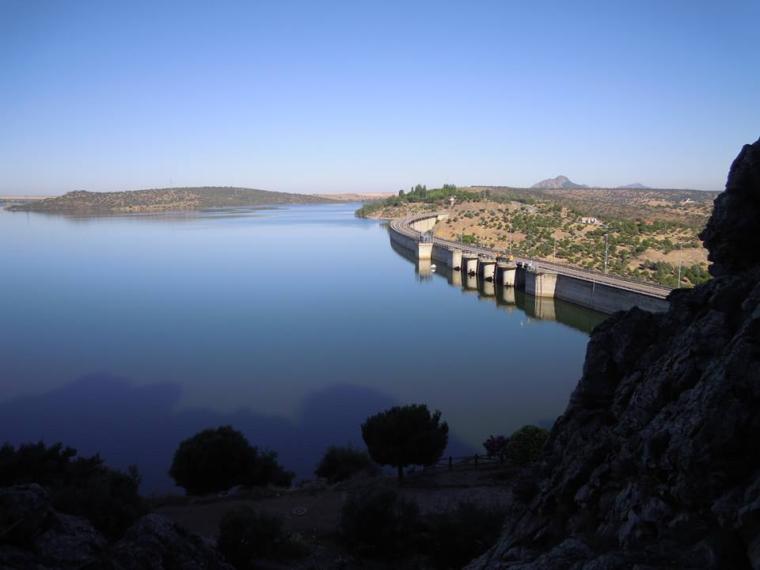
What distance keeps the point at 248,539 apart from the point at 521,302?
1500 inches

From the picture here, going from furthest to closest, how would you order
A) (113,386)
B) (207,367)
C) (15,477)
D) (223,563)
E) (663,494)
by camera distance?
(207,367)
(113,386)
(15,477)
(223,563)
(663,494)

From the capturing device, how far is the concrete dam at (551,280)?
1403 inches

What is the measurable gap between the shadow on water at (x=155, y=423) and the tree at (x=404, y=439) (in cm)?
319

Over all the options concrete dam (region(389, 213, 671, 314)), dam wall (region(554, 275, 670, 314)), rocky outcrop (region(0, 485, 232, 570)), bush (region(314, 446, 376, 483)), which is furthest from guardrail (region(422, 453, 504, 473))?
dam wall (region(554, 275, 670, 314))

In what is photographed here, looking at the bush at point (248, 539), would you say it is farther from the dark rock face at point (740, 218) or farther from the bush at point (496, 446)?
the dark rock face at point (740, 218)

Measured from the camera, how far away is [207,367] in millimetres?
26875

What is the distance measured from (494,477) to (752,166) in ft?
32.8

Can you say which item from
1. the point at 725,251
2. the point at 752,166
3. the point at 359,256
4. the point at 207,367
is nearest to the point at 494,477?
the point at 725,251

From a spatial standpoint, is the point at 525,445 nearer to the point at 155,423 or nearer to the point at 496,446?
the point at 496,446

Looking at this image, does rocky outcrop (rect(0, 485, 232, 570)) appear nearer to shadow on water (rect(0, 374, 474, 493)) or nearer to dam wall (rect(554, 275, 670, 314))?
shadow on water (rect(0, 374, 474, 493))

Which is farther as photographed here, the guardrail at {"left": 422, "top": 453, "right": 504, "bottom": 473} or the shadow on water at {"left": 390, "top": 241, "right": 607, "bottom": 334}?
the shadow on water at {"left": 390, "top": 241, "right": 607, "bottom": 334}

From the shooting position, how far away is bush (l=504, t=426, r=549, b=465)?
15.1 metres

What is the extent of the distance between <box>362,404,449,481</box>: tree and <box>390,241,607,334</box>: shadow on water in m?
23.0

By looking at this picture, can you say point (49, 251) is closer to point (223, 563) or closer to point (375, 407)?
point (375, 407)
